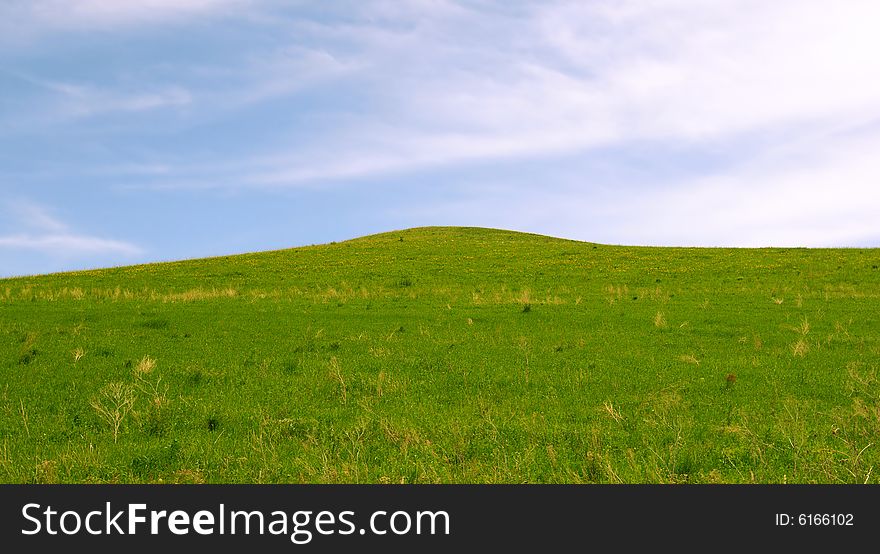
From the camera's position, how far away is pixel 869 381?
1046 cm

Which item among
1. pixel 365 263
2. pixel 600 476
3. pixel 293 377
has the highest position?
pixel 365 263

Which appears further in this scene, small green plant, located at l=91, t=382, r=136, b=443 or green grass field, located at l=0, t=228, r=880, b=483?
small green plant, located at l=91, t=382, r=136, b=443

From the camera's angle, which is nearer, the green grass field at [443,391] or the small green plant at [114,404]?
the green grass field at [443,391]

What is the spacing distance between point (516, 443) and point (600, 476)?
1.29m

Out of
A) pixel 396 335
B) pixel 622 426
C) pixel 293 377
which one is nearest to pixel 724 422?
pixel 622 426

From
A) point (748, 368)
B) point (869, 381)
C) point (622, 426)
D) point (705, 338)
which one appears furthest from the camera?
point (705, 338)

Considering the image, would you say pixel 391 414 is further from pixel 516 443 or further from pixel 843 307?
pixel 843 307

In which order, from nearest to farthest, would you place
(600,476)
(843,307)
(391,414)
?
(600,476) → (391,414) → (843,307)

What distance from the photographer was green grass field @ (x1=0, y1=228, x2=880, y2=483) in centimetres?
661

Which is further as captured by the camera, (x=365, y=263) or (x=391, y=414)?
(x=365, y=263)

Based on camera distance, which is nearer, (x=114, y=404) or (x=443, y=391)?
(x=114, y=404)

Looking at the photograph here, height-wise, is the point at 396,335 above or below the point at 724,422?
above

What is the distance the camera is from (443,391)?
10070 mm

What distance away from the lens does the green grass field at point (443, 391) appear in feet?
21.7
